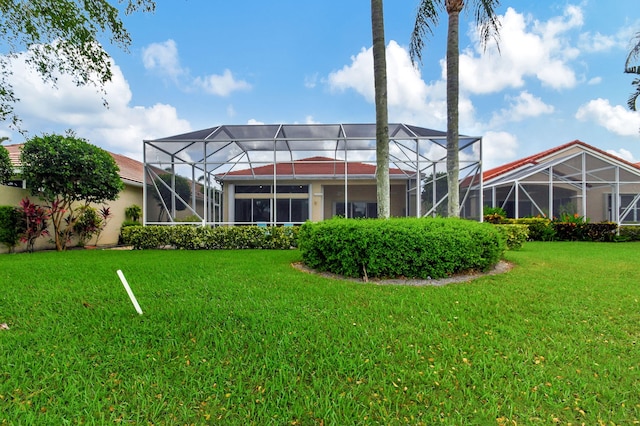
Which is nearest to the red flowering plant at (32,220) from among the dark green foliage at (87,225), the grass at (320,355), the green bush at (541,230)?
the dark green foliage at (87,225)

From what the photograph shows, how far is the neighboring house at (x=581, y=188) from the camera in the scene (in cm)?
1520

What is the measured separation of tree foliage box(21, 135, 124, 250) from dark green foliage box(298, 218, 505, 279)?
29.3 feet

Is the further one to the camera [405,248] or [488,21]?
[488,21]

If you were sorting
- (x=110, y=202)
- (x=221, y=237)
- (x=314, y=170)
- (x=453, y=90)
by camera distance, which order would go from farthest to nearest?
(x=314, y=170) < (x=110, y=202) < (x=221, y=237) < (x=453, y=90)

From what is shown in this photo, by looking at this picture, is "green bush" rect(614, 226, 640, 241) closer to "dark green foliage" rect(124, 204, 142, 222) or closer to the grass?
the grass

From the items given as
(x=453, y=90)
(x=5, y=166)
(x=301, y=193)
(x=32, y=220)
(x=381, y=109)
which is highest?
(x=453, y=90)

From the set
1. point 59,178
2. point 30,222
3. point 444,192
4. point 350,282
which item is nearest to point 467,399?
point 350,282

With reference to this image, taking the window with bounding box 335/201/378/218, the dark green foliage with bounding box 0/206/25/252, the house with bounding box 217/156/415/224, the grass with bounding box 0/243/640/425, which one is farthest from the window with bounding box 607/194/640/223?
the dark green foliage with bounding box 0/206/25/252

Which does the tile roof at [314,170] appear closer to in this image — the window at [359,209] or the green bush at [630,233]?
the window at [359,209]

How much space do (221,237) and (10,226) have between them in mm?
6787

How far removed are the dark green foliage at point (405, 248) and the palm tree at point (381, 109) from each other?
2.90 feet

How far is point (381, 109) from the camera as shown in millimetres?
6984

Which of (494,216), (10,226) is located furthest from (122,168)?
(494,216)

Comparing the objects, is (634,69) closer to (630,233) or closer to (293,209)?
(630,233)
